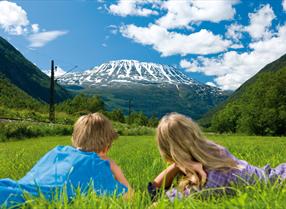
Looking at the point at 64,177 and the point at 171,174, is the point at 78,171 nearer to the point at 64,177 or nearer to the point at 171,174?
the point at 64,177

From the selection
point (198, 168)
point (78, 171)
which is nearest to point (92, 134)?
point (78, 171)

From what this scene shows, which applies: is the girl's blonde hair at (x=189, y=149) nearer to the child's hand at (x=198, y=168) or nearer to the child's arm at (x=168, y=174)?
the child's hand at (x=198, y=168)

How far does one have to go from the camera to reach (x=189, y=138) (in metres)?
4.80

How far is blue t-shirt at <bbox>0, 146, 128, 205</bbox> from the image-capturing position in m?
4.48

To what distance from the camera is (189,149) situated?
482cm

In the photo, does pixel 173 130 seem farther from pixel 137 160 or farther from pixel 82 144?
pixel 137 160

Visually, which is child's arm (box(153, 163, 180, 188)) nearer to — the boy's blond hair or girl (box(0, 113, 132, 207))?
girl (box(0, 113, 132, 207))

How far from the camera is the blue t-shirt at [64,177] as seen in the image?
448 cm

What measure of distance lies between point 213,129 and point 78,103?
3471 centimetres

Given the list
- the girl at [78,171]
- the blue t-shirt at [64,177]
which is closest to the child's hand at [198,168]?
the girl at [78,171]

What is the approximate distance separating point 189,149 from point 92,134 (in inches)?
56.1

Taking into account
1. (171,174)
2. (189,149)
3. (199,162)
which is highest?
(189,149)

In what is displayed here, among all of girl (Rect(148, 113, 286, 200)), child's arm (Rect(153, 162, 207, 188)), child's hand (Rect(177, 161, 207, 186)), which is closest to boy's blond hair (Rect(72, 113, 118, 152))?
child's arm (Rect(153, 162, 207, 188))

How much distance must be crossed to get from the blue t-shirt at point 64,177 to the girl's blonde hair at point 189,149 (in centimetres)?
72
